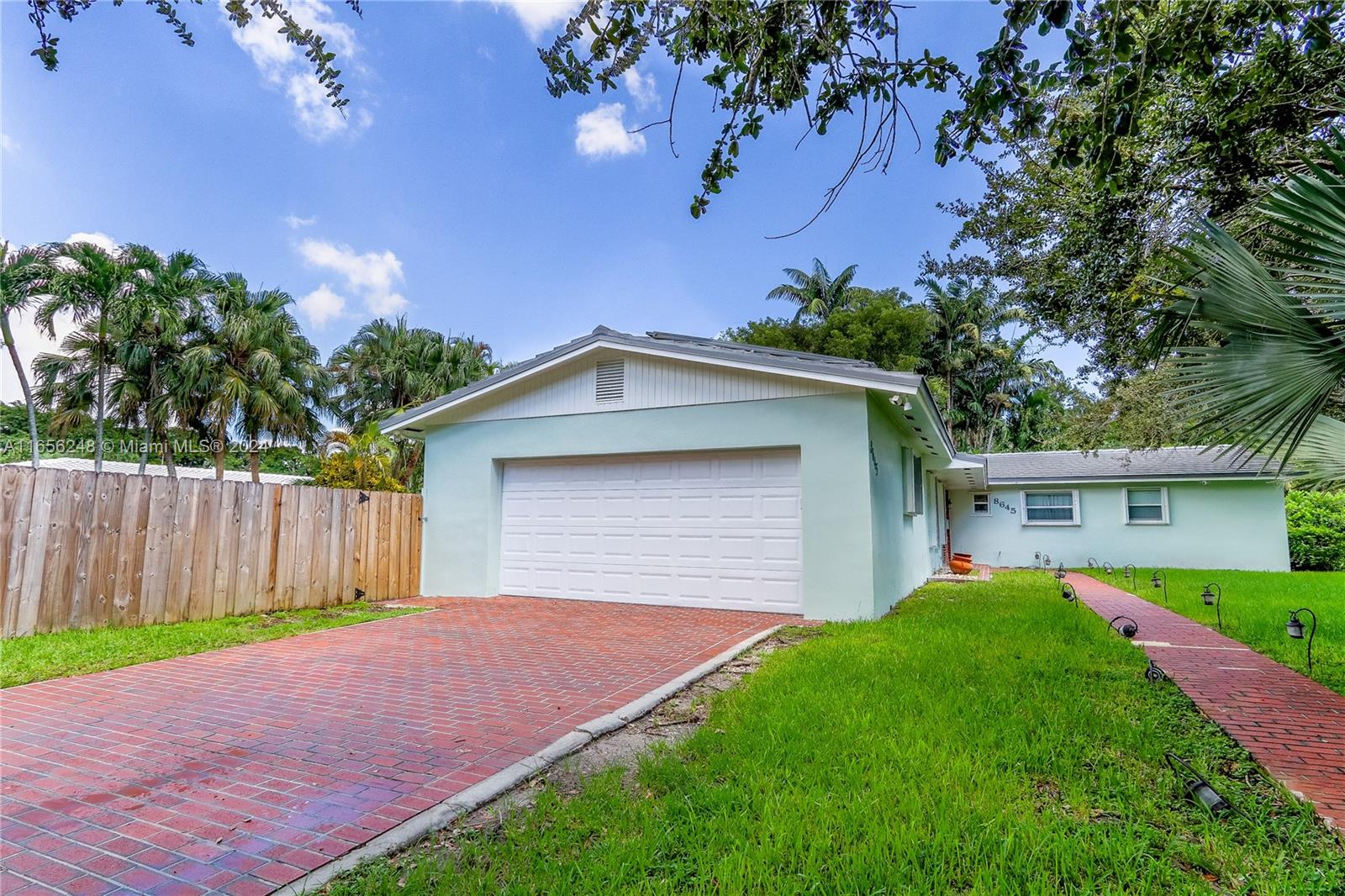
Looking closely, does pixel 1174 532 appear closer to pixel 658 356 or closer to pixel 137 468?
pixel 658 356

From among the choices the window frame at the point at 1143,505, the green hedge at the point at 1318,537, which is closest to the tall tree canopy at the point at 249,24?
the window frame at the point at 1143,505

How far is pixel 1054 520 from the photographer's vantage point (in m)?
18.1

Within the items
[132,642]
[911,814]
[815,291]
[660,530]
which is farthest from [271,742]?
[815,291]

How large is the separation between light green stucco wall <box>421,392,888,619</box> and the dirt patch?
2921 millimetres

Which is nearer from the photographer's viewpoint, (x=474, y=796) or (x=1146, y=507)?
(x=474, y=796)

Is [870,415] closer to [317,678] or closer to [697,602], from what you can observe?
[697,602]

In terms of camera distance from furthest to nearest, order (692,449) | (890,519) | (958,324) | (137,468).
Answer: (958,324) → (137,468) → (890,519) → (692,449)

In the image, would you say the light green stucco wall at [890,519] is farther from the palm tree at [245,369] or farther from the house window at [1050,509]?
the palm tree at [245,369]

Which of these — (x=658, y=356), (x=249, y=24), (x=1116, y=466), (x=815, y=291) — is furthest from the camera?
(x=815, y=291)

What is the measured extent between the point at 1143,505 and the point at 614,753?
18.6 meters

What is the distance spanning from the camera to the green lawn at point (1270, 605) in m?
6.19

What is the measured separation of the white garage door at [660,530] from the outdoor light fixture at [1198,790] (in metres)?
5.41

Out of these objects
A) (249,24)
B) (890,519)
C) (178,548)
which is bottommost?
(178,548)

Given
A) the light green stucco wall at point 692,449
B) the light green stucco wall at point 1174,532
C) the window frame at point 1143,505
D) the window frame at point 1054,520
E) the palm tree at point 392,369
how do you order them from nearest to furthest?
1. the light green stucco wall at point 692,449
2. the light green stucco wall at point 1174,532
3. the window frame at point 1143,505
4. the window frame at point 1054,520
5. the palm tree at point 392,369
